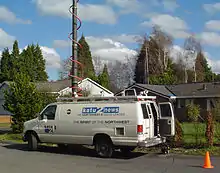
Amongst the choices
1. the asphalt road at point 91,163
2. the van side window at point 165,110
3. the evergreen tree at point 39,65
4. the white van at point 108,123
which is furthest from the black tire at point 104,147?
the evergreen tree at point 39,65

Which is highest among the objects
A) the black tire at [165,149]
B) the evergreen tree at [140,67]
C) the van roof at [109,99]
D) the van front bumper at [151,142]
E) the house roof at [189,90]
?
the evergreen tree at [140,67]

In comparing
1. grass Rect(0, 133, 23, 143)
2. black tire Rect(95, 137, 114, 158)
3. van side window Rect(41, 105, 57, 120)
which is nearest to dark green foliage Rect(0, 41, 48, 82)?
grass Rect(0, 133, 23, 143)

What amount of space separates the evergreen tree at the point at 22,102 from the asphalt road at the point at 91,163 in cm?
707

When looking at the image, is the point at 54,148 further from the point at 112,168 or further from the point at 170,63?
the point at 170,63

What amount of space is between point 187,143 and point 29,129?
7.01 metres

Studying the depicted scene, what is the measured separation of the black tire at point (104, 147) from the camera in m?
13.6

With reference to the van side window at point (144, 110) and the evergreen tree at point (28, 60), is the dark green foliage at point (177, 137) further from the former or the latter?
the evergreen tree at point (28, 60)

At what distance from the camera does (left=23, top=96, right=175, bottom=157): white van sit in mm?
13047

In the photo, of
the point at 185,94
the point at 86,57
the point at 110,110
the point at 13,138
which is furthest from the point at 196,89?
the point at 86,57

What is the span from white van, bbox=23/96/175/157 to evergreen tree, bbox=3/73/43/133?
689 cm

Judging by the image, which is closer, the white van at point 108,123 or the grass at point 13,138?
the white van at point 108,123

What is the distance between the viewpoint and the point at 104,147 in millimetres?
13727

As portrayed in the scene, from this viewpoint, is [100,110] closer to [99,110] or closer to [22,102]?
[99,110]

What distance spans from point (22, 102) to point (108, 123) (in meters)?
10.4
